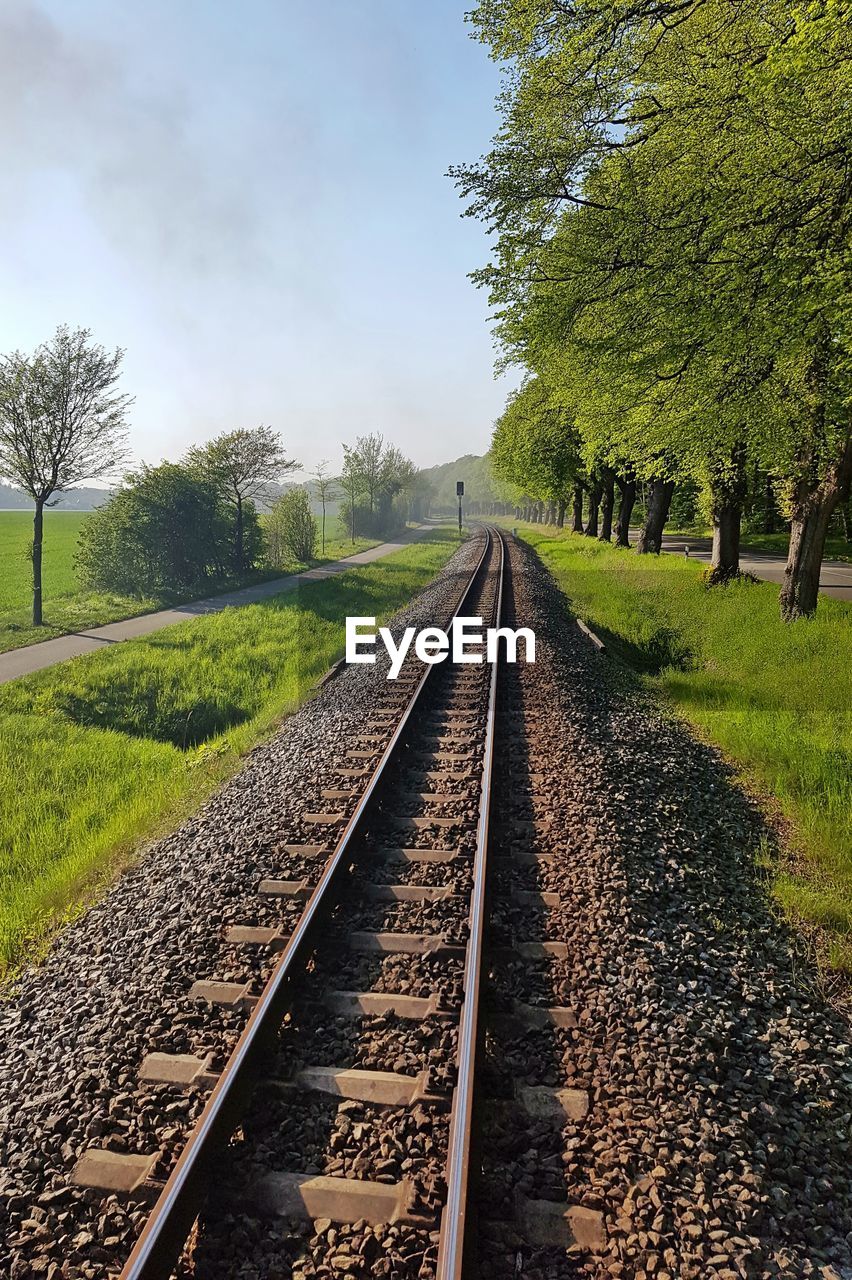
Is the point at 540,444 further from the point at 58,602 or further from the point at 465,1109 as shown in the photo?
the point at 465,1109

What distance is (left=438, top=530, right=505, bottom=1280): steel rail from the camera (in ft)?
7.76

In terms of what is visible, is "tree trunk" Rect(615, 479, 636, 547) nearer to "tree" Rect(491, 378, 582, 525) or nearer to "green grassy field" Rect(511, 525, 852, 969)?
"tree" Rect(491, 378, 582, 525)

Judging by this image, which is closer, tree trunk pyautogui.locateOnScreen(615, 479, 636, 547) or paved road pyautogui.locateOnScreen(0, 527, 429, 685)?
paved road pyautogui.locateOnScreen(0, 527, 429, 685)

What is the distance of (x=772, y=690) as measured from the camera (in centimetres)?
930

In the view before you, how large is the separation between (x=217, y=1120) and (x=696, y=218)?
1052 centimetres

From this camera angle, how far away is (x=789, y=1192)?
105 inches

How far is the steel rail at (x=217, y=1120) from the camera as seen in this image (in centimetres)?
241

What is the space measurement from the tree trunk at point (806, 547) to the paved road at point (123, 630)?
15.9 m

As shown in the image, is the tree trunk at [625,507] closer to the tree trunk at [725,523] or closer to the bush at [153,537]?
the tree trunk at [725,523]

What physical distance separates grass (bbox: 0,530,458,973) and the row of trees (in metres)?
8.18

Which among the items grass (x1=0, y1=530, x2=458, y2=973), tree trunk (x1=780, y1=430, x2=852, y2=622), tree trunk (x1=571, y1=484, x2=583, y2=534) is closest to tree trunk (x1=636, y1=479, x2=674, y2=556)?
tree trunk (x1=571, y1=484, x2=583, y2=534)

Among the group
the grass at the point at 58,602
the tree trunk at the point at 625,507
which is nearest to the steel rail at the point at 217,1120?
the grass at the point at 58,602

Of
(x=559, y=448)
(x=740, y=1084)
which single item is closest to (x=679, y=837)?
(x=740, y=1084)

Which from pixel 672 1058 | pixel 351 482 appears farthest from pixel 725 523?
pixel 351 482
